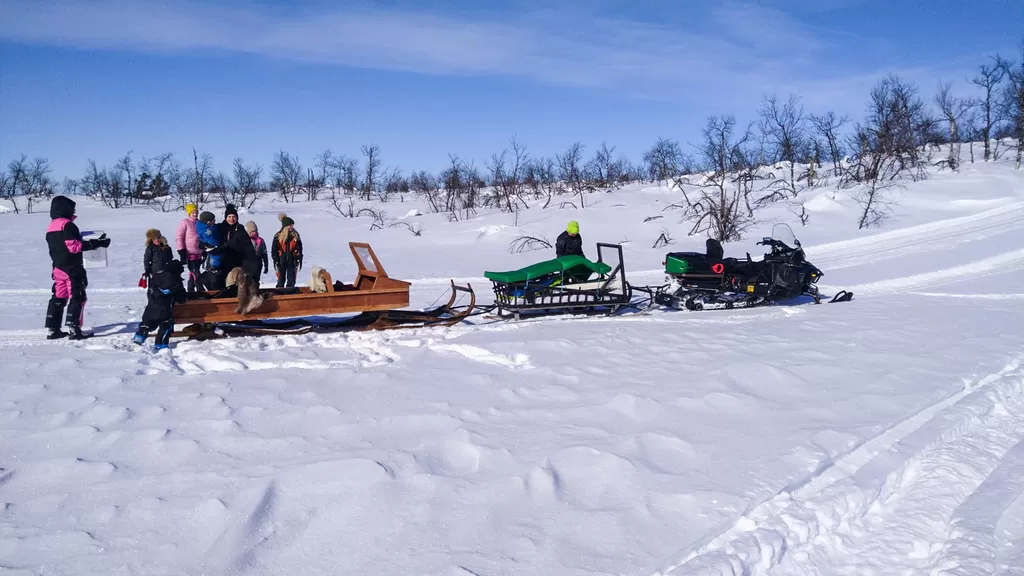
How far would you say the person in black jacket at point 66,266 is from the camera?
282 inches

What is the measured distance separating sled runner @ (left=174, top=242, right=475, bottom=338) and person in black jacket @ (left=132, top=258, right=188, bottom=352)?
0.09m

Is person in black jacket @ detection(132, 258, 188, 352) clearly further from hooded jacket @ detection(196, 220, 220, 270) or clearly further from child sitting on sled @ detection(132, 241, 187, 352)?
hooded jacket @ detection(196, 220, 220, 270)

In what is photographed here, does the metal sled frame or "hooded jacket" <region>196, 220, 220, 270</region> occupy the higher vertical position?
"hooded jacket" <region>196, 220, 220, 270</region>

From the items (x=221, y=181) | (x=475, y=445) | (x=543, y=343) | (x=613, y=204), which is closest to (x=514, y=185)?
(x=613, y=204)

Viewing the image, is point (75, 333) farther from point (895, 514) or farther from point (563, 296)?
point (895, 514)

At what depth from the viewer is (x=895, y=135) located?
31891 mm

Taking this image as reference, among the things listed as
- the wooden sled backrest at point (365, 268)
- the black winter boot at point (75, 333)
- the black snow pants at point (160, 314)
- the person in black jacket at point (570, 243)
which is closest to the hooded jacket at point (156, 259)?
the black snow pants at point (160, 314)

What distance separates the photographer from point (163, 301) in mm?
6898

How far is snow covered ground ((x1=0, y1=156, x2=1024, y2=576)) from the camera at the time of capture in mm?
3332

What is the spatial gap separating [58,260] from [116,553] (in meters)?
5.21

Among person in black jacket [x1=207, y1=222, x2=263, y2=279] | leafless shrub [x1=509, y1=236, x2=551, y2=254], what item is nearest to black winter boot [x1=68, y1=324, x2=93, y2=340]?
person in black jacket [x1=207, y1=222, x2=263, y2=279]

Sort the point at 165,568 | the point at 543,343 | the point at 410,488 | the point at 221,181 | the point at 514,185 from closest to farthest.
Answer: the point at 165,568
the point at 410,488
the point at 543,343
the point at 514,185
the point at 221,181

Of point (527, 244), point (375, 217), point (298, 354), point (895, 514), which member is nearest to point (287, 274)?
point (298, 354)

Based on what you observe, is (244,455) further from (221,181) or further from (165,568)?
(221,181)
